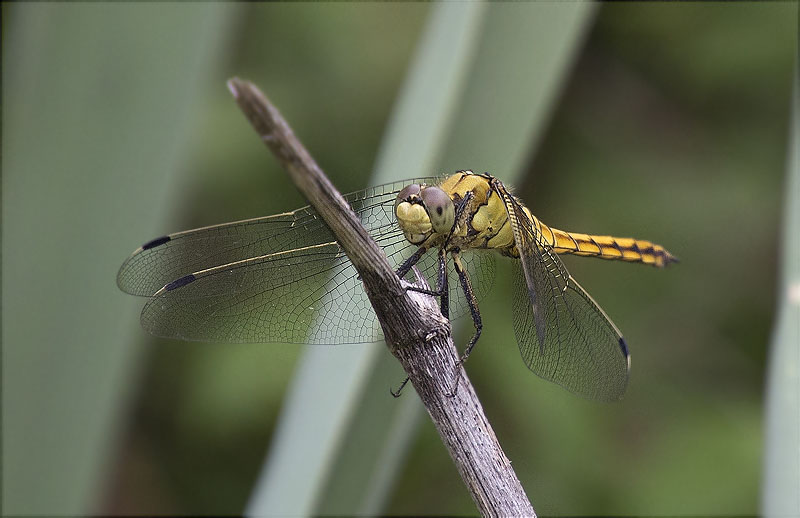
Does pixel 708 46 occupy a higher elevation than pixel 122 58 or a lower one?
higher

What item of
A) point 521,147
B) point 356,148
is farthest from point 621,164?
point 521,147

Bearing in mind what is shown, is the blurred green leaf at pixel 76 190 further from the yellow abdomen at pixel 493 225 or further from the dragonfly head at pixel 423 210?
the yellow abdomen at pixel 493 225

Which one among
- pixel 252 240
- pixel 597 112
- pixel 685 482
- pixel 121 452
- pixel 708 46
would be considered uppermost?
pixel 708 46

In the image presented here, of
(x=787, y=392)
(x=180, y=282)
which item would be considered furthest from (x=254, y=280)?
(x=787, y=392)

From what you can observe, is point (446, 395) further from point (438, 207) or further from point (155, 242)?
point (155, 242)

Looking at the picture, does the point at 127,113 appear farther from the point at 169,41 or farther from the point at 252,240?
the point at 252,240

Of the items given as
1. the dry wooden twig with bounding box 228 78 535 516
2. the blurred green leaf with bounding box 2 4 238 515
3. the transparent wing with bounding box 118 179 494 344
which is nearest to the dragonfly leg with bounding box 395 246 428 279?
the transparent wing with bounding box 118 179 494 344
